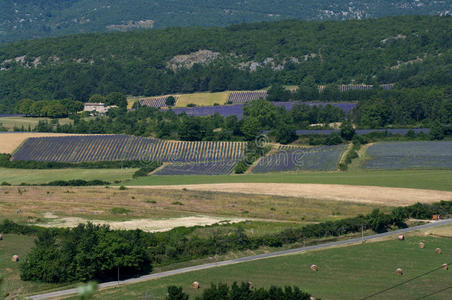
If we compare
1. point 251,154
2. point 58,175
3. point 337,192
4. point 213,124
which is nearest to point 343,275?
point 337,192

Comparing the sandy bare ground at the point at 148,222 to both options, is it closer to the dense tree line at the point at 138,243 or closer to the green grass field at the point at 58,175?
the dense tree line at the point at 138,243

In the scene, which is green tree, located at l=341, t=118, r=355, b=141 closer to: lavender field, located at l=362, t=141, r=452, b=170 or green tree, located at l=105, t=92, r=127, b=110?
lavender field, located at l=362, t=141, r=452, b=170

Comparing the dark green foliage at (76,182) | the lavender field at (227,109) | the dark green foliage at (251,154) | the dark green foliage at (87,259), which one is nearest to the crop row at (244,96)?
the lavender field at (227,109)

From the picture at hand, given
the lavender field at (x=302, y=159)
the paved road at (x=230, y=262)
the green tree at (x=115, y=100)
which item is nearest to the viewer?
the paved road at (x=230, y=262)

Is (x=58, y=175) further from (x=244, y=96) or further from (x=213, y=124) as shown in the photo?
(x=244, y=96)

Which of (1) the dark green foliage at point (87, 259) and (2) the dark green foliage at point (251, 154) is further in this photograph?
(2) the dark green foliage at point (251, 154)
